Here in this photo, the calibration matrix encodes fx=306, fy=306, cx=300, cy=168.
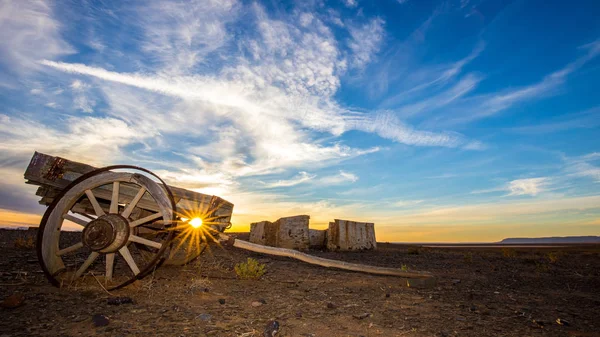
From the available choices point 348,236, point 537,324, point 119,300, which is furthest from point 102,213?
point 348,236

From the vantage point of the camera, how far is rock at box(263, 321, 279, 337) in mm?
2982

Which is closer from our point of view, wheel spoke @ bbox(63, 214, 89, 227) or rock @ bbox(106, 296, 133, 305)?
rock @ bbox(106, 296, 133, 305)

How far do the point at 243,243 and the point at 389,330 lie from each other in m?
2.45

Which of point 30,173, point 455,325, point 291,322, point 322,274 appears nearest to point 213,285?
point 291,322

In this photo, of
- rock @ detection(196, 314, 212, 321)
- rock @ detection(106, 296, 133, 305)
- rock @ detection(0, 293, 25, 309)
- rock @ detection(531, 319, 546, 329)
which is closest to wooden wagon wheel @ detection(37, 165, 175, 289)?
rock @ detection(106, 296, 133, 305)

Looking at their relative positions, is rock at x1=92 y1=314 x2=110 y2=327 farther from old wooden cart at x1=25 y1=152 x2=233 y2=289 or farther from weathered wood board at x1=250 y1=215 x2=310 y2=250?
weathered wood board at x1=250 y1=215 x2=310 y2=250

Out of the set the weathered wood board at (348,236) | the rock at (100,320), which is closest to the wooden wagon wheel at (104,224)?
the rock at (100,320)

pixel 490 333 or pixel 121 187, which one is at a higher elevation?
pixel 121 187

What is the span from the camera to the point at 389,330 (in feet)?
10.8

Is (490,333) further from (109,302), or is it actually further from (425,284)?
(109,302)

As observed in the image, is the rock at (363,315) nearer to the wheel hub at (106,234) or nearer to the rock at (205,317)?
the rock at (205,317)

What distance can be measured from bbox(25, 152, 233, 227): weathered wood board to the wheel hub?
453mm

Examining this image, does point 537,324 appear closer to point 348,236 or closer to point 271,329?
point 271,329

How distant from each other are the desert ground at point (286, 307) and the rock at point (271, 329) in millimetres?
20
